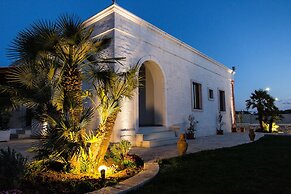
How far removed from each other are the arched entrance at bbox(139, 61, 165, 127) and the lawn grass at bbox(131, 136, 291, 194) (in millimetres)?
4940

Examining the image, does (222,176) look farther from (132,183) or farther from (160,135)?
(160,135)

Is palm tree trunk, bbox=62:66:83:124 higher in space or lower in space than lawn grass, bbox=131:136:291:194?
higher

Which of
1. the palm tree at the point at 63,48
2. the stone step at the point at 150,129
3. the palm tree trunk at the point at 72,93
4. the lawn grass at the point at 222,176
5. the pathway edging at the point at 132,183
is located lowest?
A: the lawn grass at the point at 222,176

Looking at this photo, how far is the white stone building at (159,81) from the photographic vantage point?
8.37 m

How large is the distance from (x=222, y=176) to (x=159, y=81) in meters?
7.01

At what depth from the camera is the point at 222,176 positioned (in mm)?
4020

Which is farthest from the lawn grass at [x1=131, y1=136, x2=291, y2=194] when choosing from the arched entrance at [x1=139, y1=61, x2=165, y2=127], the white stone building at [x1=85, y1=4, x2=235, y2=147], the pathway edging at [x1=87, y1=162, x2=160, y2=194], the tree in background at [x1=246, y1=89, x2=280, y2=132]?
the tree in background at [x1=246, y1=89, x2=280, y2=132]

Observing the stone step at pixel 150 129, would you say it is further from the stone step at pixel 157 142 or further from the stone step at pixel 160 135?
the stone step at pixel 157 142

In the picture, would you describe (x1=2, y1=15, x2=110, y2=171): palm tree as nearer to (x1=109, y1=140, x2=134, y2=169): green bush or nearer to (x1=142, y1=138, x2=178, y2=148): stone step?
(x1=109, y1=140, x2=134, y2=169): green bush

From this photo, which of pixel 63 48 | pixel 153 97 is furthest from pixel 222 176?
pixel 153 97

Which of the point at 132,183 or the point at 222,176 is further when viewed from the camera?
the point at 222,176

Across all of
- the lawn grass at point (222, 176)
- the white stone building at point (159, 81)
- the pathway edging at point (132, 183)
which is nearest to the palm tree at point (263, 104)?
the white stone building at point (159, 81)

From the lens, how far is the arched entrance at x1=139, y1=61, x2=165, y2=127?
10.5m

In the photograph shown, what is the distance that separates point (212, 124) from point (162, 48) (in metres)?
7.05
